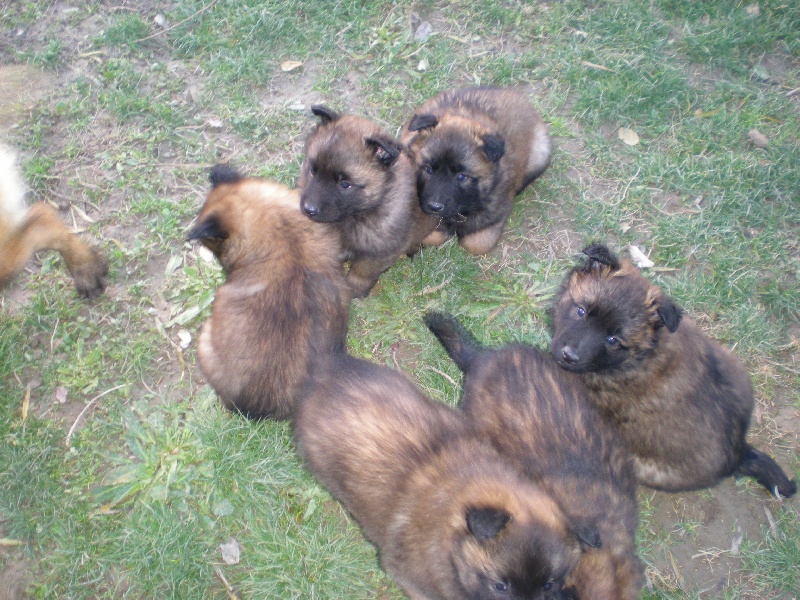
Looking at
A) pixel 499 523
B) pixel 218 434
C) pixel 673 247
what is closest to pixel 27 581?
pixel 218 434

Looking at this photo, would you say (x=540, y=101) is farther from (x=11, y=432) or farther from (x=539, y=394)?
(x=11, y=432)

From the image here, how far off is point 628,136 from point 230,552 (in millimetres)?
4434

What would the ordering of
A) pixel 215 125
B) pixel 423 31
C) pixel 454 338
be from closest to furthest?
pixel 454 338
pixel 215 125
pixel 423 31

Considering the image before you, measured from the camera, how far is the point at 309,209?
11.2 ft

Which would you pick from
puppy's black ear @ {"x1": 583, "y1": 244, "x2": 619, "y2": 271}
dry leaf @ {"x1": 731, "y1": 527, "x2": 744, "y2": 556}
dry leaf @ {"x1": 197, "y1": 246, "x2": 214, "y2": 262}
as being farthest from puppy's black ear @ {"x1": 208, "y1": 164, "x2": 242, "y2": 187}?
dry leaf @ {"x1": 731, "y1": 527, "x2": 744, "y2": 556}

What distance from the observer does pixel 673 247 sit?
452 cm

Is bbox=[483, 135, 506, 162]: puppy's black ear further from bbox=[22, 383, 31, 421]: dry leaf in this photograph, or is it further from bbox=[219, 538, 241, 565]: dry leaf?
bbox=[22, 383, 31, 421]: dry leaf

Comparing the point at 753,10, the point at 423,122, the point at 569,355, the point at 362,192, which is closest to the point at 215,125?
the point at 362,192

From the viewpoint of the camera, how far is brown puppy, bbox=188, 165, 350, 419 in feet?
10.1

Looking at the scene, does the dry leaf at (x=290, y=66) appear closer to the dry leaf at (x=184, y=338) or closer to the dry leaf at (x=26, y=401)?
the dry leaf at (x=184, y=338)

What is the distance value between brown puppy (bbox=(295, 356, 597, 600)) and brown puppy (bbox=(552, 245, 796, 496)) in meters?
0.84

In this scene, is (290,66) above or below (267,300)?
above

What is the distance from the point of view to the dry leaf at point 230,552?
347cm

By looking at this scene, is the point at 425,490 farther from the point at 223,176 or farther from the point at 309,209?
the point at 223,176
